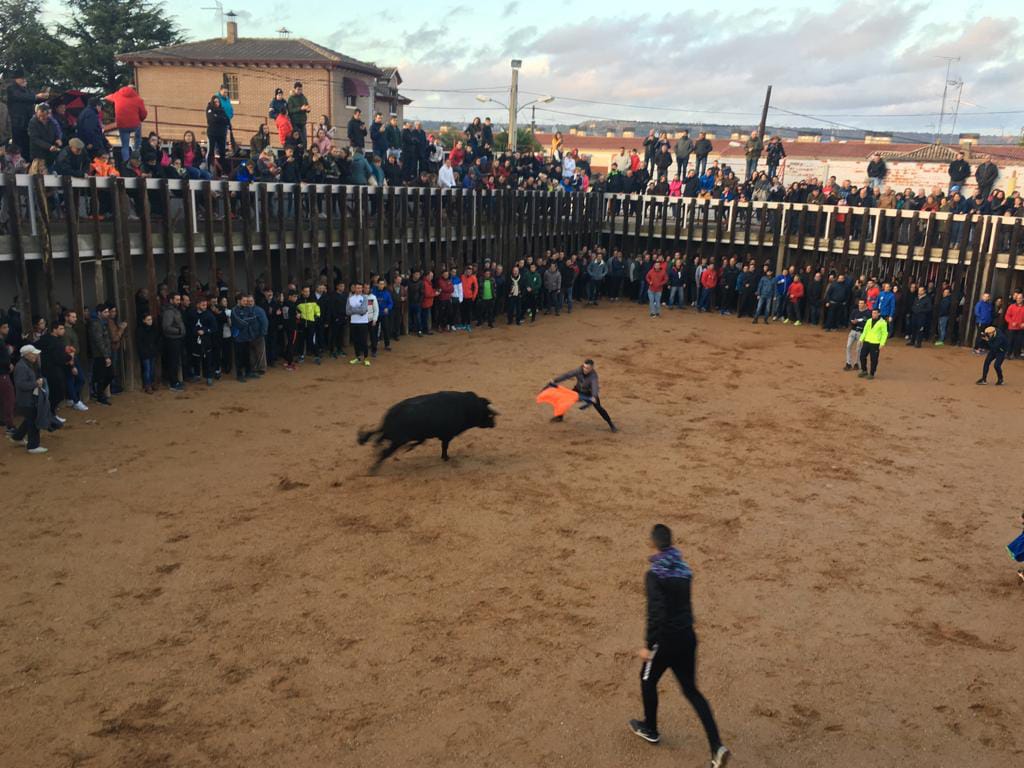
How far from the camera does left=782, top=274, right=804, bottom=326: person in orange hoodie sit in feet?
87.3

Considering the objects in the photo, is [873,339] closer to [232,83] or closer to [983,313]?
[983,313]

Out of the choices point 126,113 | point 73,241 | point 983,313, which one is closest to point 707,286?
point 983,313

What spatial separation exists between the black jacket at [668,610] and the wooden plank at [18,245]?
494 inches

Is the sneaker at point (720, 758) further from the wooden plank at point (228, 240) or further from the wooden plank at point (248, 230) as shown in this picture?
the wooden plank at point (248, 230)

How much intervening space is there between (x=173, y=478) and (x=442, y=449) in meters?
4.00

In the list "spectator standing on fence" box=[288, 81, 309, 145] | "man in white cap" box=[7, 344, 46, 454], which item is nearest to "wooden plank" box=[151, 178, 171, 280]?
"man in white cap" box=[7, 344, 46, 454]

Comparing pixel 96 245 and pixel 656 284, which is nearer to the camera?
pixel 96 245

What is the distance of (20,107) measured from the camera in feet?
52.0

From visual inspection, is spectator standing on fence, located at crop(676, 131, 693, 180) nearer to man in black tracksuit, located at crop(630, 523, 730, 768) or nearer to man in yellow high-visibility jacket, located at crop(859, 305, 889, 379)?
man in yellow high-visibility jacket, located at crop(859, 305, 889, 379)

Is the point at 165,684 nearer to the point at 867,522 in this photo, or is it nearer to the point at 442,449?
the point at 442,449

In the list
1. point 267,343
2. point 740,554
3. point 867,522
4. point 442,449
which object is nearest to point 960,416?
point 867,522

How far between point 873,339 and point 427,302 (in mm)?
11281

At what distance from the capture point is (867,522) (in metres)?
11.6

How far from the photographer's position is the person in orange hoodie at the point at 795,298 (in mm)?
26609
